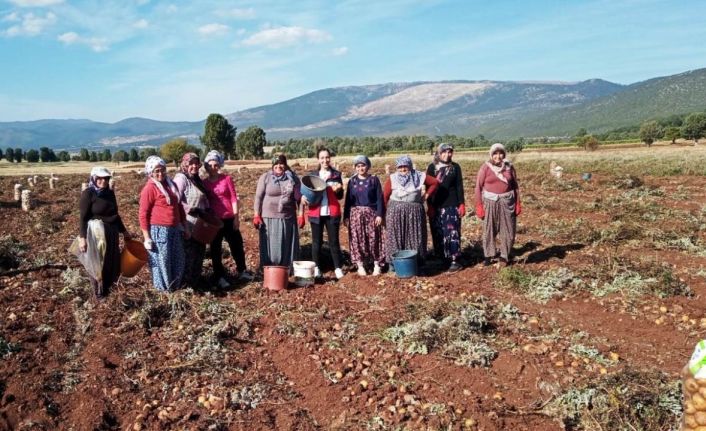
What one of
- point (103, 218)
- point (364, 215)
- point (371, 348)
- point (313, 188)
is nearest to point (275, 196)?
point (313, 188)

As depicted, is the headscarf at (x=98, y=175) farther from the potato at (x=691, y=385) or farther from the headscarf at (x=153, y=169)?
the potato at (x=691, y=385)

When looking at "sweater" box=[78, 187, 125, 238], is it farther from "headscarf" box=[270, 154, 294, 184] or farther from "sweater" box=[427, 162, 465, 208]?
"sweater" box=[427, 162, 465, 208]

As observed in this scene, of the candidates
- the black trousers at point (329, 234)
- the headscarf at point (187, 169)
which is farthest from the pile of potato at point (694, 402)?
the headscarf at point (187, 169)

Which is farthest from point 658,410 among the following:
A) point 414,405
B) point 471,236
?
point 471,236

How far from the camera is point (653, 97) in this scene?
172750mm

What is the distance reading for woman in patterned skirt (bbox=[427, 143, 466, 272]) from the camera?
6.79 metres

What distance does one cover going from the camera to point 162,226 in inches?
225

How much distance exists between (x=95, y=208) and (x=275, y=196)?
1.94 m

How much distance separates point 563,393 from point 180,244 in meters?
4.09

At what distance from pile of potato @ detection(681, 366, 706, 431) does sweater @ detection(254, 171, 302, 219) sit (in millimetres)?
4703

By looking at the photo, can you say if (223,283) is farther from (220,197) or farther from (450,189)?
(450,189)

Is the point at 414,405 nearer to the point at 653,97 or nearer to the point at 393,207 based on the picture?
the point at 393,207

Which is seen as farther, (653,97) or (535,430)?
(653,97)

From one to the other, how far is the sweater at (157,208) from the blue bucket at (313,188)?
1.48 metres
